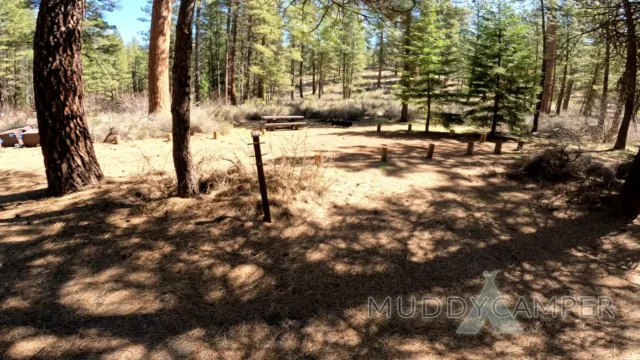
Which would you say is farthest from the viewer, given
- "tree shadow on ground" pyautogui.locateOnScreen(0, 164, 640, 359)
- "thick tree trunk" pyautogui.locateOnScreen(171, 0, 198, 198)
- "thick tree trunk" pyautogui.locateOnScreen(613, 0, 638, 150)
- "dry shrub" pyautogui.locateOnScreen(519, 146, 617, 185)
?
"dry shrub" pyautogui.locateOnScreen(519, 146, 617, 185)

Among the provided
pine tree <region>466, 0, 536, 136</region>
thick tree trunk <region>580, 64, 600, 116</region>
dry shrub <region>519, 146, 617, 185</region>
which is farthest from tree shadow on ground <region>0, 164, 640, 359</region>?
thick tree trunk <region>580, 64, 600, 116</region>

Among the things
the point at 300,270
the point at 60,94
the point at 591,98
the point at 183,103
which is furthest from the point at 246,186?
the point at 591,98

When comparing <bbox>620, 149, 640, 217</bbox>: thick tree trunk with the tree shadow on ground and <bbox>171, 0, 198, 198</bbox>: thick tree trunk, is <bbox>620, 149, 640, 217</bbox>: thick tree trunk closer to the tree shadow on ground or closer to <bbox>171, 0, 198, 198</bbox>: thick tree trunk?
the tree shadow on ground

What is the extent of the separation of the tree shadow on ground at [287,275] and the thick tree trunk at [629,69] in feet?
10.0

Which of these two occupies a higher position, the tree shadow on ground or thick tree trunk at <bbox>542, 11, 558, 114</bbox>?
thick tree trunk at <bbox>542, 11, 558, 114</bbox>

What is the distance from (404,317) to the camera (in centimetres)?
310

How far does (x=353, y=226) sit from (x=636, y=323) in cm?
285

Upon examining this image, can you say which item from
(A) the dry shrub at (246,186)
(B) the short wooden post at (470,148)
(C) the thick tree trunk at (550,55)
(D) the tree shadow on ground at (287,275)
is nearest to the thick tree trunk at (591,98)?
(C) the thick tree trunk at (550,55)

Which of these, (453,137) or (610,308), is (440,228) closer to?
(610,308)

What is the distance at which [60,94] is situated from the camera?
4512 mm

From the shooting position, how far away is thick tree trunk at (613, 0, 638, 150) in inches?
218

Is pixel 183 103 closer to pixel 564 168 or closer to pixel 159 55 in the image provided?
pixel 564 168

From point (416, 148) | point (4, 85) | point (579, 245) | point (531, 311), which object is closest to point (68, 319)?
point (531, 311)

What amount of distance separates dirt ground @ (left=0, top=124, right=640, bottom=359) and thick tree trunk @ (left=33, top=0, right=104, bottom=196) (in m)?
0.42
